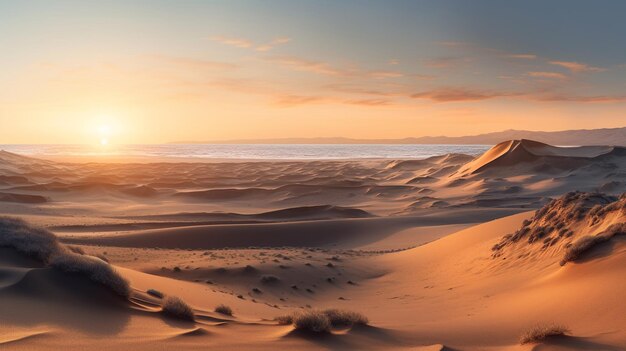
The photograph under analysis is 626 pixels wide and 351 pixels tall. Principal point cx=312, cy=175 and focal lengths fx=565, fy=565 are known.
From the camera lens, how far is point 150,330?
5.48 meters

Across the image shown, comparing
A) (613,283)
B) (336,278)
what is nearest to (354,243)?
(336,278)

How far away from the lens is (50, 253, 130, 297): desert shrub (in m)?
6.33

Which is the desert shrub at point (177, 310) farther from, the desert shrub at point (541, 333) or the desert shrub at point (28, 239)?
the desert shrub at point (541, 333)

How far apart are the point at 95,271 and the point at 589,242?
7.30 meters

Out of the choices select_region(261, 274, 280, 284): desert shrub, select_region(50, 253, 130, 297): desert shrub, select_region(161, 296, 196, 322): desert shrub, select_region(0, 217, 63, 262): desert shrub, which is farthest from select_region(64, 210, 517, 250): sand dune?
select_region(161, 296, 196, 322): desert shrub

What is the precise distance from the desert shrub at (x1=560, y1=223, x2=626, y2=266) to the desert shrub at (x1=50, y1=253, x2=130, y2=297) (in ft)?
22.1

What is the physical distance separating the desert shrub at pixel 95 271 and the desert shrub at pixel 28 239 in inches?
29.8

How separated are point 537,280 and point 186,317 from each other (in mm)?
6057

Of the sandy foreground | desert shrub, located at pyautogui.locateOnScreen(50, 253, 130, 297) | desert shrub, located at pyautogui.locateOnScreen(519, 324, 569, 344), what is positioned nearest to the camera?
the sandy foreground

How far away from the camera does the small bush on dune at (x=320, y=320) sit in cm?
592

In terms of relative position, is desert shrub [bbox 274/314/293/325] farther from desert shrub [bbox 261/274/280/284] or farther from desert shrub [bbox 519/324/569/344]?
desert shrub [bbox 261/274/280/284]

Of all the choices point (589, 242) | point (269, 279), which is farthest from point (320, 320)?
point (269, 279)

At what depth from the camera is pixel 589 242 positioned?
8.94 meters

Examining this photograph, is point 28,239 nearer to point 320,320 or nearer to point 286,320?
point 286,320
